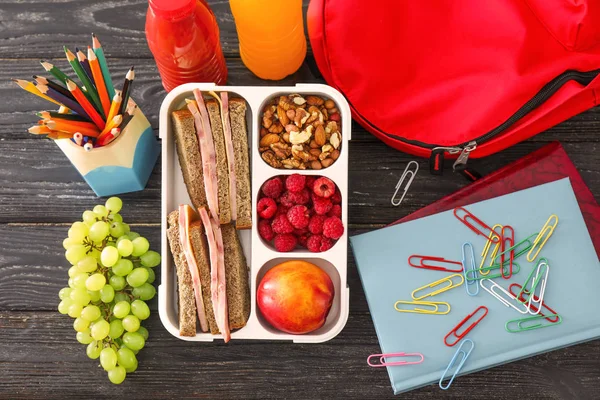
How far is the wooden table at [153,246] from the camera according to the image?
1.05 metres

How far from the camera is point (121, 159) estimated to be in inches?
37.0

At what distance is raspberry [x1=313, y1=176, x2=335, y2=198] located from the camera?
94 cm

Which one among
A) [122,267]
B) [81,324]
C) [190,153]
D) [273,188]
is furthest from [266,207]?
[81,324]

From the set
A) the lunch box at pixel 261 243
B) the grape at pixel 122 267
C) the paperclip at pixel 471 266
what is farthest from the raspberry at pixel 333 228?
the grape at pixel 122 267

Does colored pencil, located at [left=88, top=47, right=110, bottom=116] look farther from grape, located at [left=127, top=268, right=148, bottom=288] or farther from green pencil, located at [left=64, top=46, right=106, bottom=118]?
grape, located at [left=127, top=268, right=148, bottom=288]

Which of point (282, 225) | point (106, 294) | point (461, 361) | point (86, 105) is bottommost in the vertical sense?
point (461, 361)

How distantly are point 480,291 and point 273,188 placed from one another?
422 mm

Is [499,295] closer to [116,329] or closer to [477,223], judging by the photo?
[477,223]

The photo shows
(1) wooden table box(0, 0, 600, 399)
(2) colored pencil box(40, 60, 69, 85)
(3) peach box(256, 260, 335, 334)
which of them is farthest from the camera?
(1) wooden table box(0, 0, 600, 399)

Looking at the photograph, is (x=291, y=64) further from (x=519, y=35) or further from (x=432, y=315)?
(x=432, y=315)

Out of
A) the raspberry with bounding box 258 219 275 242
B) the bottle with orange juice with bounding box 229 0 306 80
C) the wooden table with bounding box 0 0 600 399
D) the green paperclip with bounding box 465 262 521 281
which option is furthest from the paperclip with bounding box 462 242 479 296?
the bottle with orange juice with bounding box 229 0 306 80

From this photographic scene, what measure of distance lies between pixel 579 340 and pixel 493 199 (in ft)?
0.95

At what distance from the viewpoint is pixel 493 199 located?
102 cm

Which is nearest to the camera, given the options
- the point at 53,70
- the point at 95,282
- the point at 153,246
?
the point at 53,70
